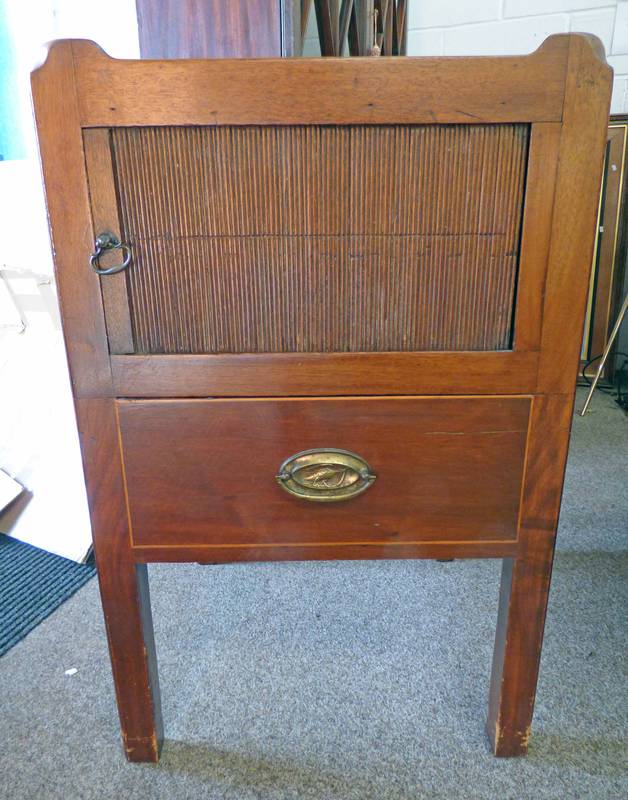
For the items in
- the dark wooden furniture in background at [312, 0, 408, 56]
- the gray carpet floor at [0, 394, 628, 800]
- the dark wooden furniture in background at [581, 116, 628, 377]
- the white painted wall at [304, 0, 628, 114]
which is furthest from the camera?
the dark wooden furniture in background at [581, 116, 628, 377]

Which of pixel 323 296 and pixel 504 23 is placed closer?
pixel 323 296

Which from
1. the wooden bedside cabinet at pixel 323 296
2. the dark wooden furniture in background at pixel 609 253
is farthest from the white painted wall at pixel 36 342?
the dark wooden furniture in background at pixel 609 253

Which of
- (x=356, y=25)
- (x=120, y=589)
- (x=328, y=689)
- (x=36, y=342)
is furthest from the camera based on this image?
(x=36, y=342)

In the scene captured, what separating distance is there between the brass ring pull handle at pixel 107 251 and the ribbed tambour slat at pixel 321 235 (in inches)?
0.4

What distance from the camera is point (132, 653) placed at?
738 millimetres

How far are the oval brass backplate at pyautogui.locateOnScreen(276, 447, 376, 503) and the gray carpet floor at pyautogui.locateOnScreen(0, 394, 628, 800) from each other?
40 cm

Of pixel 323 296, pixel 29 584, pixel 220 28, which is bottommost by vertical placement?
pixel 29 584

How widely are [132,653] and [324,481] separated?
335 millimetres

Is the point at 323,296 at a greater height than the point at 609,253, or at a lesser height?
greater

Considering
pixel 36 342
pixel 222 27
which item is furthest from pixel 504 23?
pixel 36 342

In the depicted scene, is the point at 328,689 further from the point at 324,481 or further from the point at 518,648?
the point at 324,481

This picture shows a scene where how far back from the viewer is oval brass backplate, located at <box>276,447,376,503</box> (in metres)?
0.65

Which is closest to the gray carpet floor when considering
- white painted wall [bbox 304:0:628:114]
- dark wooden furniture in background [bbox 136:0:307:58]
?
dark wooden furniture in background [bbox 136:0:307:58]

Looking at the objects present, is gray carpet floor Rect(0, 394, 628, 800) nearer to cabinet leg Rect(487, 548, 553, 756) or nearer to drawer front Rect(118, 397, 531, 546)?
cabinet leg Rect(487, 548, 553, 756)
